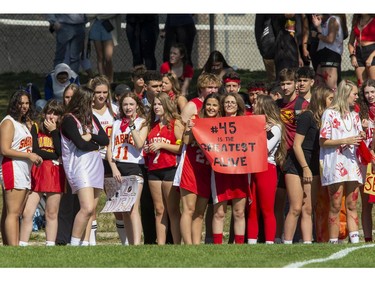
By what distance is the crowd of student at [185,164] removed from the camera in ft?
51.1

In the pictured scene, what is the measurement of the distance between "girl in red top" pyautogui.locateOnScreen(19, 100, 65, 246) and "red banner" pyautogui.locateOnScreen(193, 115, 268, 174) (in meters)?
1.59

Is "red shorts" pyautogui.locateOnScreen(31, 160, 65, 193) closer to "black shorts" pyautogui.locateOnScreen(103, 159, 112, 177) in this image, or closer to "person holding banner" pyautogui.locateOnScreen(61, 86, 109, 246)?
"person holding banner" pyautogui.locateOnScreen(61, 86, 109, 246)

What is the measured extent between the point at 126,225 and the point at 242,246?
2067 millimetres

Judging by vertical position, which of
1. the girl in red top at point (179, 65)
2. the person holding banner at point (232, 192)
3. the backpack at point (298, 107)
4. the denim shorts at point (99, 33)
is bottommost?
the person holding banner at point (232, 192)

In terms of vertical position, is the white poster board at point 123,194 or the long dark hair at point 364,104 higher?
the long dark hair at point 364,104

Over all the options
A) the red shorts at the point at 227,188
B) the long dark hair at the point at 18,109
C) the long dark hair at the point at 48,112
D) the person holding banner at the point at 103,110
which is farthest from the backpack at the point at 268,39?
the long dark hair at the point at 18,109

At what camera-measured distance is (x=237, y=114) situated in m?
15.8

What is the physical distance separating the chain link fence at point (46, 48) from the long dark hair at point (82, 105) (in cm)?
1016

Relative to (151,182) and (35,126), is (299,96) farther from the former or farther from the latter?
(35,126)

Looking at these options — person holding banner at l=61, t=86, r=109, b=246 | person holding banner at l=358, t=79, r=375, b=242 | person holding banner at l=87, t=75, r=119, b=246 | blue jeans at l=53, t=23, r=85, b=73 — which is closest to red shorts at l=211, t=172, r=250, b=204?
person holding banner at l=61, t=86, r=109, b=246

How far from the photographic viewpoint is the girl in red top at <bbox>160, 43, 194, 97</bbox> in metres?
19.2

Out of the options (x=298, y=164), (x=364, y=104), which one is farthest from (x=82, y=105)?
(x=364, y=104)

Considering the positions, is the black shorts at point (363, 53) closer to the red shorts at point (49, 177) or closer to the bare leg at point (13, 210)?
the red shorts at point (49, 177)

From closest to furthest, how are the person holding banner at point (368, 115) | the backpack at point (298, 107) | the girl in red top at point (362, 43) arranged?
the person holding banner at point (368, 115) → the backpack at point (298, 107) → the girl in red top at point (362, 43)
